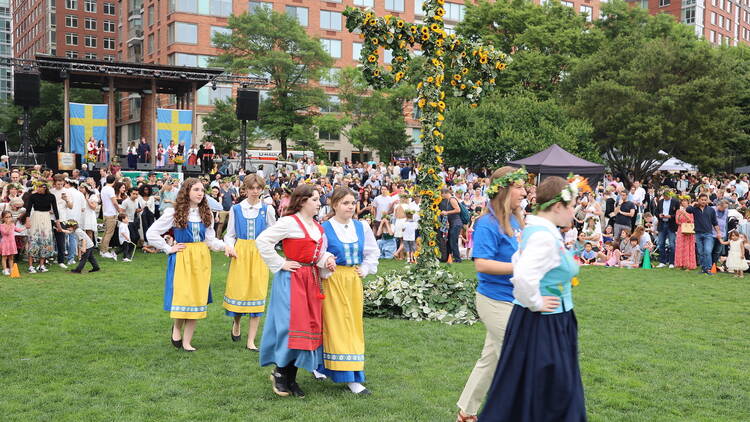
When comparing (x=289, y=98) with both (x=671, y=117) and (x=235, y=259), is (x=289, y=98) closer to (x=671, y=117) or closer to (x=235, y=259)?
(x=671, y=117)

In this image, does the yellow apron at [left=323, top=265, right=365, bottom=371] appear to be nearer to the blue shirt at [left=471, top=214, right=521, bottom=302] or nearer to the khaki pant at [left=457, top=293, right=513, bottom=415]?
the khaki pant at [left=457, top=293, right=513, bottom=415]

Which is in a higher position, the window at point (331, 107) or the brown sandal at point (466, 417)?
the window at point (331, 107)

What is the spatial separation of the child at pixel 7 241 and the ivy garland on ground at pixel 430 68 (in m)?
8.08

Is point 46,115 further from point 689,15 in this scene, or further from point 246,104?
point 689,15

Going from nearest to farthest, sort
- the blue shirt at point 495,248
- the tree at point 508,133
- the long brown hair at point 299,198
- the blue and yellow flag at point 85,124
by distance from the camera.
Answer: the blue shirt at point 495,248 → the long brown hair at point 299,198 → the tree at point 508,133 → the blue and yellow flag at point 85,124

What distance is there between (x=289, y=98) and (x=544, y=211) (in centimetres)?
4531

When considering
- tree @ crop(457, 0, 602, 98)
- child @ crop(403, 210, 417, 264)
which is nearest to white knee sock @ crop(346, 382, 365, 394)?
child @ crop(403, 210, 417, 264)

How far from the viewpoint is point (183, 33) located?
5909 centimetres

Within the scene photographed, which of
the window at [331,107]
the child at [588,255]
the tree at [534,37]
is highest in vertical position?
the tree at [534,37]

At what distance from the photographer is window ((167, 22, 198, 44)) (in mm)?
58903

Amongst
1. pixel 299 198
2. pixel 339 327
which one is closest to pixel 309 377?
pixel 339 327

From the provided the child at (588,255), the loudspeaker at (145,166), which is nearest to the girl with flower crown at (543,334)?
the child at (588,255)

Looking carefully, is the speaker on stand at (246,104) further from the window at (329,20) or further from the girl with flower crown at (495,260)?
the window at (329,20)

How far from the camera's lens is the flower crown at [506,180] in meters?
4.82
